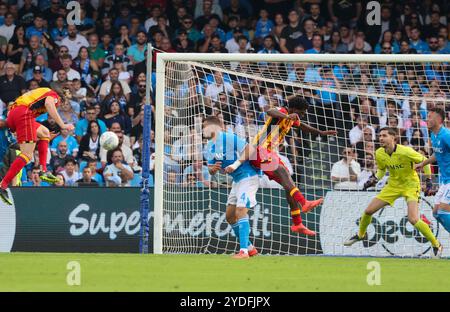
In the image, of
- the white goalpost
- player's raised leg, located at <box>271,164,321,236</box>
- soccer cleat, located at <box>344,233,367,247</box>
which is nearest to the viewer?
player's raised leg, located at <box>271,164,321,236</box>

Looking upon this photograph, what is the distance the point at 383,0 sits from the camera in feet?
77.2

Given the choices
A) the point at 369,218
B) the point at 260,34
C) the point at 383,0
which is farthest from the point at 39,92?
the point at 383,0

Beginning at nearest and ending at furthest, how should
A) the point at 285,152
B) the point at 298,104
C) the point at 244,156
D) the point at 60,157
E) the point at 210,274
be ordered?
1. the point at 210,274
2. the point at 244,156
3. the point at 298,104
4. the point at 285,152
5. the point at 60,157

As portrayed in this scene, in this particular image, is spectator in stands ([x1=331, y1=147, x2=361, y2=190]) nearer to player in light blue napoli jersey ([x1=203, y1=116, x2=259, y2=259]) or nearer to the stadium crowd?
the stadium crowd

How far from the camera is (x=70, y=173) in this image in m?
19.3

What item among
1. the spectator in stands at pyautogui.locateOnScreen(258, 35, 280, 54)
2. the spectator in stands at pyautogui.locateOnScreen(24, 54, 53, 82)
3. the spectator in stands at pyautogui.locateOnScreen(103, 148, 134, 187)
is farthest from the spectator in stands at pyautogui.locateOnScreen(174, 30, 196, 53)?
the spectator in stands at pyautogui.locateOnScreen(103, 148, 134, 187)

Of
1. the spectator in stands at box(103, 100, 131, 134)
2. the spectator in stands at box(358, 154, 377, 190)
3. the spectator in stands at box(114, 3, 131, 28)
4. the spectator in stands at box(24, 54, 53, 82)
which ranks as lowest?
the spectator in stands at box(358, 154, 377, 190)

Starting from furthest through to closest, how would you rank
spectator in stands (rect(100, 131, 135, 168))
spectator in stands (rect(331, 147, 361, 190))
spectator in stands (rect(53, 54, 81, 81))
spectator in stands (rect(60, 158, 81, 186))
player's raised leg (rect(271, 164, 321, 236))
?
1. spectator in stands (rect(53, 54, 81, 81))
2. spectator in stands (rect(100, 131, 135, 168))
3. spectator in stands (rect(60, 158, 81, 186))
4. spectator in stands (rect(331, 147, 361, 190))
5. player's raised leg (rect(271, 164, 321, 236))

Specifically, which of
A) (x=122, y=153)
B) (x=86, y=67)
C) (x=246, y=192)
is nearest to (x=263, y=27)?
(x=86, y=67)

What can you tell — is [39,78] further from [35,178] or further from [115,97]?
[35,178]

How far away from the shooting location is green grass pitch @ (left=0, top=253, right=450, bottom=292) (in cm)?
1005

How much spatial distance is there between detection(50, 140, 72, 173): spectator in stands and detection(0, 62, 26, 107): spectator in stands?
1886 millimetres

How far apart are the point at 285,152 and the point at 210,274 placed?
24.6 ft

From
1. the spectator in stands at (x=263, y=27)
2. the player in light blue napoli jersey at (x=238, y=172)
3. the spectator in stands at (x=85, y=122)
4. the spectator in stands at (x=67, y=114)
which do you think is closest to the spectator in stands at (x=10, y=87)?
the spectator in stands at (x=67, y=114)
